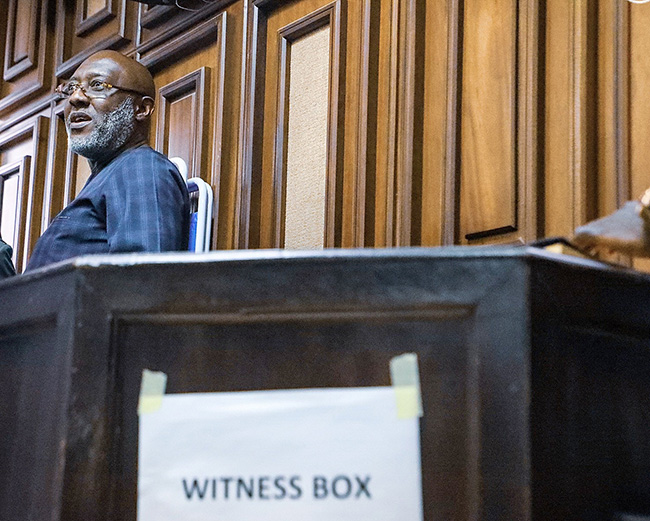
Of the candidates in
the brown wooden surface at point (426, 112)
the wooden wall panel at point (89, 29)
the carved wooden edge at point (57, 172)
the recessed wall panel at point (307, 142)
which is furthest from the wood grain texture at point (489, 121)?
the carved wooden edge at point (57, 172)

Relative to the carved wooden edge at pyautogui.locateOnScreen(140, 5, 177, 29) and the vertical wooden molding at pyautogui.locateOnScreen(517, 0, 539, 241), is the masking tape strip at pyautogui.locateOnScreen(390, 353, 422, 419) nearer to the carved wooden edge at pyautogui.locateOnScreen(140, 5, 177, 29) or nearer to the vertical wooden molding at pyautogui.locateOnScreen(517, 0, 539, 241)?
the vertical wooden molding at pyautogui.locateOnScreen(517, 0, 539, 241)

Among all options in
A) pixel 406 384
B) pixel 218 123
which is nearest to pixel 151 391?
pixel 406 384

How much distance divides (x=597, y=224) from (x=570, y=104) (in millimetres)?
601

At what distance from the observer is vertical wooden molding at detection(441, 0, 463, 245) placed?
1908 mm

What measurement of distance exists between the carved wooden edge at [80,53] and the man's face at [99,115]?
68cm

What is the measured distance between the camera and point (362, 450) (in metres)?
1.00

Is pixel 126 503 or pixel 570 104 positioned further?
pixel 570 104

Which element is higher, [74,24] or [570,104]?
[74,24]

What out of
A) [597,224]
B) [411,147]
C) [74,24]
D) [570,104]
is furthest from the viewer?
[74,24]

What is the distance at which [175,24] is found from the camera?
8.59 feet

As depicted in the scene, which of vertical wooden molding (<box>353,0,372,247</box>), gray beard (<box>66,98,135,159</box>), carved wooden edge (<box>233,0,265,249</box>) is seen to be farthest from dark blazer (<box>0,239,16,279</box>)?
vertical wooden molding (<box>353,0,372,247</box>)

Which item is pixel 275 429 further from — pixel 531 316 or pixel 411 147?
pixel 411 147

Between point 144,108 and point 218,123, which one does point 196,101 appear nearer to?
point 218,123

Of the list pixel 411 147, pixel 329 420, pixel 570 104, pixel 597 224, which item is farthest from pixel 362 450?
pixel 411 147
